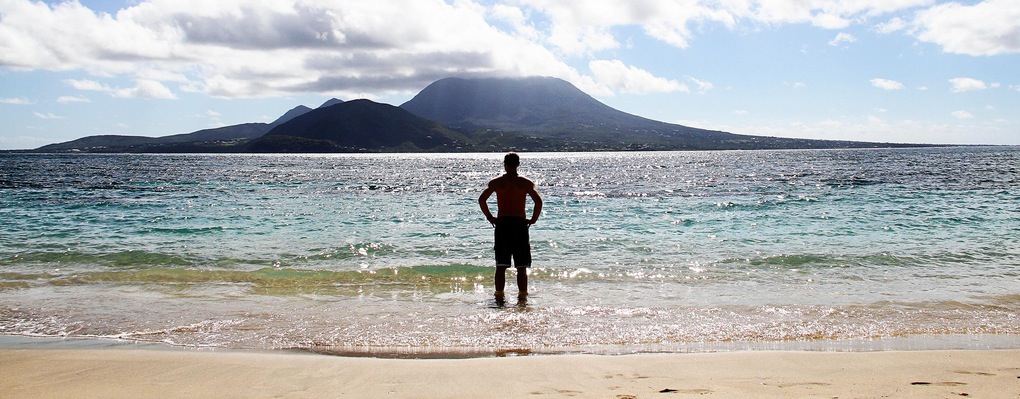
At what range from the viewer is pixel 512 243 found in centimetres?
1123

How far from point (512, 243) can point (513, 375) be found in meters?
5.18

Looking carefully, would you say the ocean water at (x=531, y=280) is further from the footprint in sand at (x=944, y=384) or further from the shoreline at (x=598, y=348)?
the footprint in sand at (x=944, y=384)

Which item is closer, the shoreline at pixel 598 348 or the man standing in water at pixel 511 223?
the shoreline at pixel 598 348

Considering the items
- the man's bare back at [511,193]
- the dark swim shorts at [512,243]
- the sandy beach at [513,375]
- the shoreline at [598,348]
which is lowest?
the shoreline at [598,348]

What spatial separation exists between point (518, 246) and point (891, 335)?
5756 mm

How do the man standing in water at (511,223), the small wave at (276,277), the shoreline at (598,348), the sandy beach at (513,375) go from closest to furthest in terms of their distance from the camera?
the sandy beach at (513,375) < the shoreline at (598,348) < the man standing in water at (511,223) < the small wave at (276,277)

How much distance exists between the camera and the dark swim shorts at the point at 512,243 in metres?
11.2

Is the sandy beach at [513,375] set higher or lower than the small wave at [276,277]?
higher

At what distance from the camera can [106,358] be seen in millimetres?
6883

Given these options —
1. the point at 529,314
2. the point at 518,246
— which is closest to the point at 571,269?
the point at 518,246

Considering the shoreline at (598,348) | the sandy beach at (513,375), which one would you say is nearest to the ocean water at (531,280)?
the shoreline at (598,348)

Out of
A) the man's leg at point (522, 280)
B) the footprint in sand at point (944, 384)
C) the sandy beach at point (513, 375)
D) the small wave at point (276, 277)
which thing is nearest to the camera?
the sandy beach at point (513, 375)

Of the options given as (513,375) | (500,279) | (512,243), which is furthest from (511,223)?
(513,375)

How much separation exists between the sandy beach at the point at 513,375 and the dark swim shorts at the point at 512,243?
14.1ft
